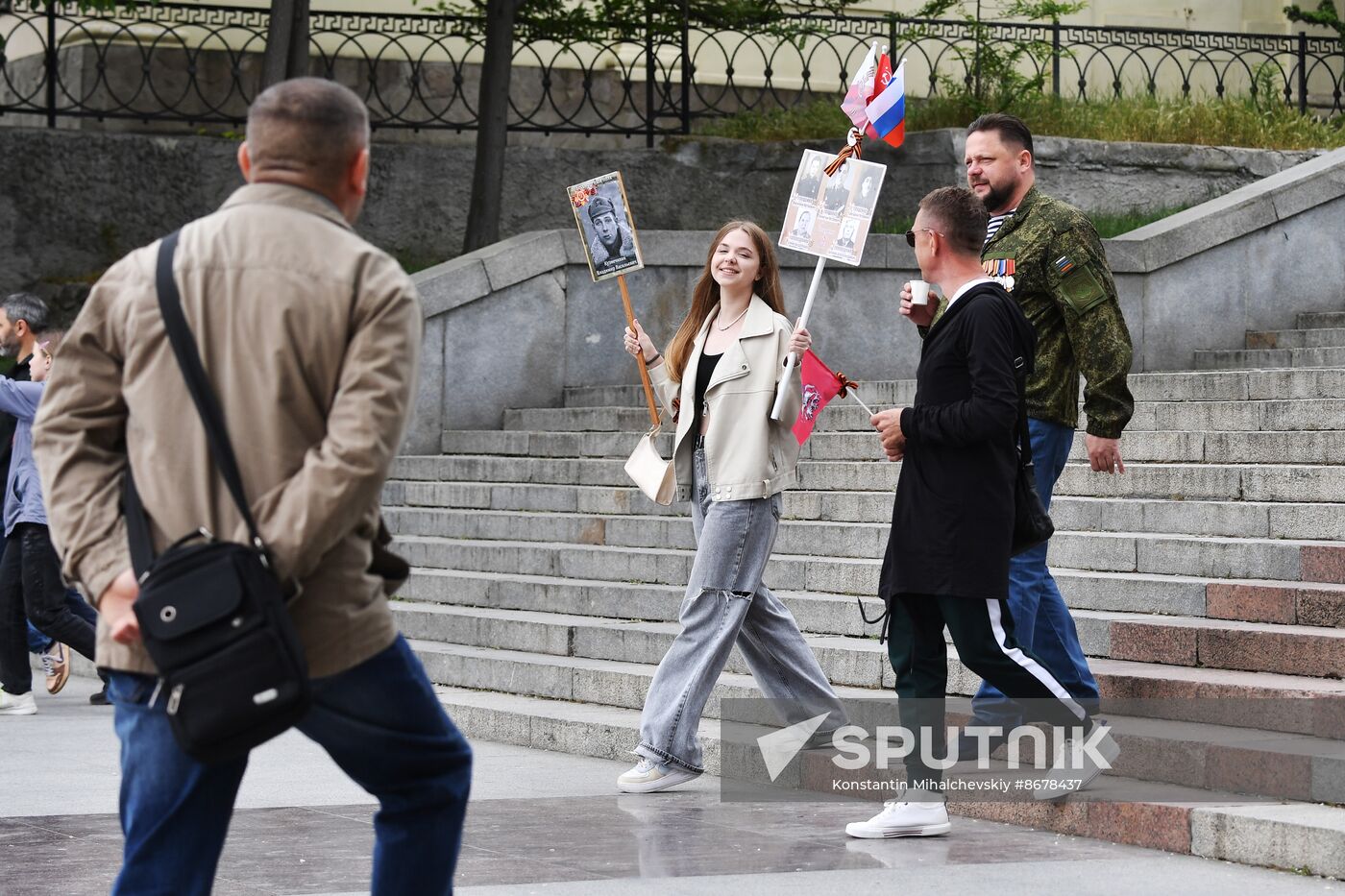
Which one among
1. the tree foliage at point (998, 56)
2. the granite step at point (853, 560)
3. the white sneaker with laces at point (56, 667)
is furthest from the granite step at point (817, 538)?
the tree foliage at point (998, 56)

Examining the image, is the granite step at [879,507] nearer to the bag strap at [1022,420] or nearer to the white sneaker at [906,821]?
the bag strap at [1022,420]

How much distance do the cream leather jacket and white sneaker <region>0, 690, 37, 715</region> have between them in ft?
14.7

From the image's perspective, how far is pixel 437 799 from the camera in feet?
11.6

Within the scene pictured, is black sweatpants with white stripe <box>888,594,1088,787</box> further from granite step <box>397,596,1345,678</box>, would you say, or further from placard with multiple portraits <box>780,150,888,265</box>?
placard with multiple portraits <box>780,150,888,265</box>

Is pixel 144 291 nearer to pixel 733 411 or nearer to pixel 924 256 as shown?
pixel 924 256

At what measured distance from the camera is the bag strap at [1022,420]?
5621 mm

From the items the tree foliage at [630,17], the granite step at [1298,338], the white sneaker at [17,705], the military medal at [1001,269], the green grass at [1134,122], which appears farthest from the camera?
the tree foliage at [630,17]

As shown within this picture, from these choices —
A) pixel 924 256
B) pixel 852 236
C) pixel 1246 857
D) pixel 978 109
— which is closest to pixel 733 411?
pixel 852 236

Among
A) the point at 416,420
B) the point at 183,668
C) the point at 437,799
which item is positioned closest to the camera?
the point at 183,668

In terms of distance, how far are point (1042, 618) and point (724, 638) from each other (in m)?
1.15

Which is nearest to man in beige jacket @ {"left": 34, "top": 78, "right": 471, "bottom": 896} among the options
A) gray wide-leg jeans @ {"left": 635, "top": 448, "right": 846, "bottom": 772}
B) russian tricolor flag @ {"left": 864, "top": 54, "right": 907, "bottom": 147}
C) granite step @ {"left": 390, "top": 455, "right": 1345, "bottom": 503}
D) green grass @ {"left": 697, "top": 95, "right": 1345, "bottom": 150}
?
gray wide-leg jeans @ {"left": 635, "top": 448, "right": 846, "bottom": 772}

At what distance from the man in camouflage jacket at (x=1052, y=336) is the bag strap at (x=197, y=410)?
3.15m

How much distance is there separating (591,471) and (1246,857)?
683 centimetres

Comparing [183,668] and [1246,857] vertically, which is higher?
[183,668]
